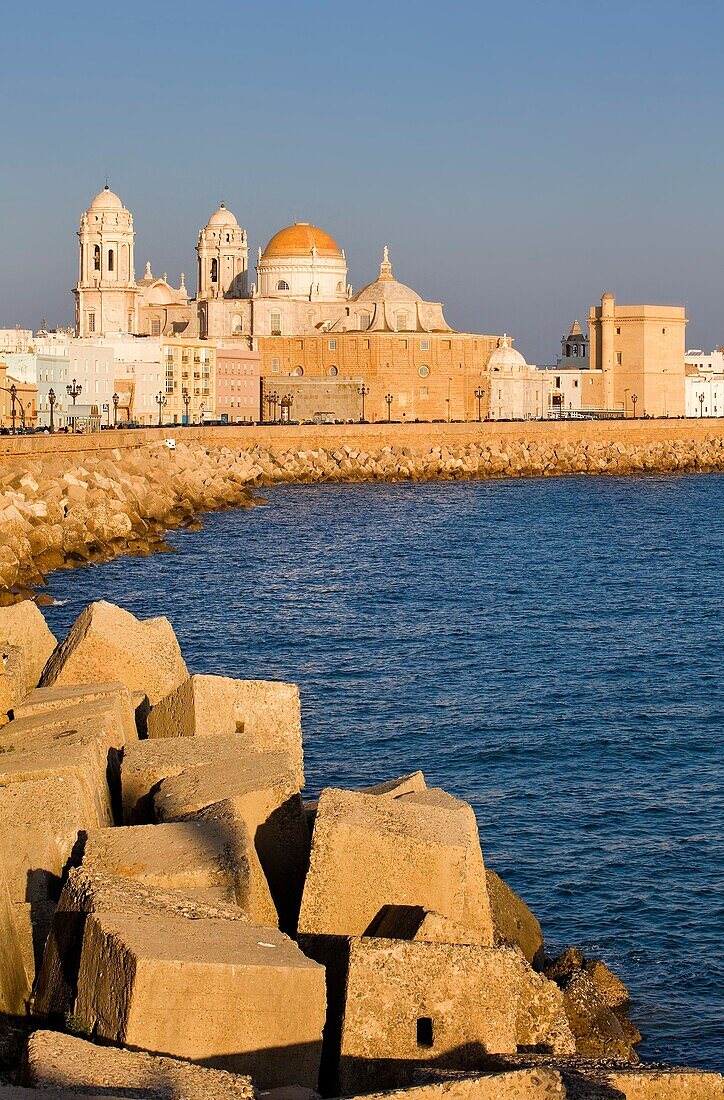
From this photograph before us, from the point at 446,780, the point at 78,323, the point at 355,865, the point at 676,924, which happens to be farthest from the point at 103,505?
the point at 78,323

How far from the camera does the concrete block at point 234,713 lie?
25.5 feet

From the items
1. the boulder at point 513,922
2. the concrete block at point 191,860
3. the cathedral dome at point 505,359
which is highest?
the cathedral dome at point 505,359

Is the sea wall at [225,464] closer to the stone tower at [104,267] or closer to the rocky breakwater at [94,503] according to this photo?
the rocky breakwater at [94,503]

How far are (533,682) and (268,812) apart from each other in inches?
356

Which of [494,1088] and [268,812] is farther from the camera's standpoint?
[268,812]

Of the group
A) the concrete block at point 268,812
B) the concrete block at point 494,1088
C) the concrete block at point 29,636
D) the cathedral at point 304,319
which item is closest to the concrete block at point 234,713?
the concrete block at point 268,812

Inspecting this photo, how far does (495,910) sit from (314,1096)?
2.38 meters

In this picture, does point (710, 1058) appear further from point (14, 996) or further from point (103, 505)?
point (103, 505)

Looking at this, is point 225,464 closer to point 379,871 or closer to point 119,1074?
point 379,871

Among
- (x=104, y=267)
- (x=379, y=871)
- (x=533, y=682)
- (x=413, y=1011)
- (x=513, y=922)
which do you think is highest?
(x=104, y=267)

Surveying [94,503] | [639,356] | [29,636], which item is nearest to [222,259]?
[639,356]

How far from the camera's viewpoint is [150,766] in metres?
6.86

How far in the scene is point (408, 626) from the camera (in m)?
19.4

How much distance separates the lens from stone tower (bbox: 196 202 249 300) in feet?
270
